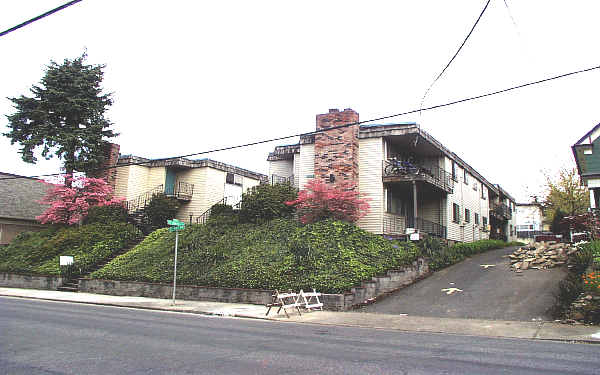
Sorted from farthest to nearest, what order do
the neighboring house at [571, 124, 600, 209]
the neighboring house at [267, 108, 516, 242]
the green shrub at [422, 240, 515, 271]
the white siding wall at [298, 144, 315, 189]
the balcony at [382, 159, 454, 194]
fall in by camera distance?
the white siding wall at [298, 144, 315, 189]
the neighboring house at [267, 108, 516, 242]
the balcony at [382, 159, 454, 194]
the green shrub at [422, 240, 515, 271]
the neighboring house at [571, 124, 600, 209]

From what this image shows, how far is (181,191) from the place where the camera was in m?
30.8

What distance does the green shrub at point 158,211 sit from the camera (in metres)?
27.8

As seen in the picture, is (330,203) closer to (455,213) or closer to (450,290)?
(450,290)

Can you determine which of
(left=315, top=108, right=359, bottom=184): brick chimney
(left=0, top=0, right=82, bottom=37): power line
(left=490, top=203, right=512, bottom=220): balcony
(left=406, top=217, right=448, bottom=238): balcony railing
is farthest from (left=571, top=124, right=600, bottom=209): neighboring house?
(left=0, top=0, right=82, bottom=37): power line

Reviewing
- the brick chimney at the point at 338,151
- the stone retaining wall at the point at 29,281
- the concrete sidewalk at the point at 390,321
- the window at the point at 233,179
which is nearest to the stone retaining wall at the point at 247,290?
the concrete sidewalk at the point at 390,321

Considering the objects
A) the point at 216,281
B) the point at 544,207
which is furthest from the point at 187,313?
the point at 544,207

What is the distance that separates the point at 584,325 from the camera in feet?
36.1

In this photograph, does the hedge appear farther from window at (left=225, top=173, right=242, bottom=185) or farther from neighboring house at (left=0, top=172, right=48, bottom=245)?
window at (left=225, top=173, right=242, bottom=185)

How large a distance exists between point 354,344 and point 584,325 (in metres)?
6.40

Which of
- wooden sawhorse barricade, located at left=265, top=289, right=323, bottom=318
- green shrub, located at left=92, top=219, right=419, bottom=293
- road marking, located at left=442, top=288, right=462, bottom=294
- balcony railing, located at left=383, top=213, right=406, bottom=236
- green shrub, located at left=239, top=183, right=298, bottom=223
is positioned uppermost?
green shrub, located at left=239, top=183, right=298, bottom=223

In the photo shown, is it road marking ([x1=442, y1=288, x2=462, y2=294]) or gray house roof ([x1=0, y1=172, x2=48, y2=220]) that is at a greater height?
gray house roof ([x1=0, y1=172, x2=48, y2=220])

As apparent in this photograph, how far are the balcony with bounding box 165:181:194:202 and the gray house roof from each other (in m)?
11.8

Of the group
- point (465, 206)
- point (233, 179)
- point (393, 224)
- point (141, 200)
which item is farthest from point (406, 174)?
point (141, 200)

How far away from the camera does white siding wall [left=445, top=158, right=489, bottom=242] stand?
27.6 m
